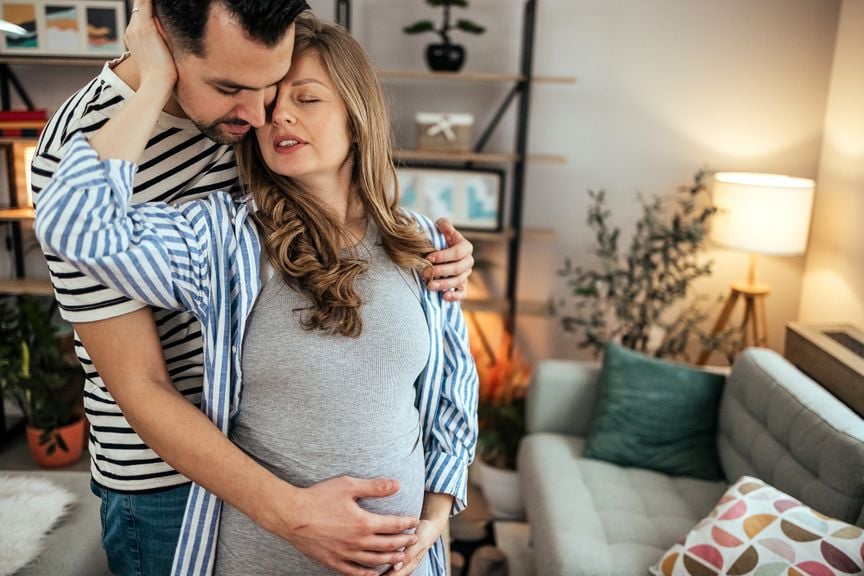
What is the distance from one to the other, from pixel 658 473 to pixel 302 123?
6.15 ft

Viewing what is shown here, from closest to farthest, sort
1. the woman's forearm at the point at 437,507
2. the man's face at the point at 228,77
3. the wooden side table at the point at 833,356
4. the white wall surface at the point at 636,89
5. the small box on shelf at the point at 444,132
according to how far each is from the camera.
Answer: the man's face at the point at 228,77 → the woman's forearm at the point at 437,507 → the wooden side table at the point at 833,356 → the small box on shelf at the point at 444,132 → the white wall surface at the point at 636,89

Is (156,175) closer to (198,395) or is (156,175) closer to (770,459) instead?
(198,395)

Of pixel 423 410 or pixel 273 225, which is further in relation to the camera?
pixel 423 410

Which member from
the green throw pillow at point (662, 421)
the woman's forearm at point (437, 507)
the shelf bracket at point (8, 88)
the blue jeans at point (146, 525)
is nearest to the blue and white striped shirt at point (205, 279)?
the woman's forearm at point (437, 507)

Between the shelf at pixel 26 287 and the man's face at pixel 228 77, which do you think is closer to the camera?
the man's face at pixel 228 77

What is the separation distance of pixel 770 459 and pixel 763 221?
1.17m

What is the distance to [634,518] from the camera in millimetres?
2182

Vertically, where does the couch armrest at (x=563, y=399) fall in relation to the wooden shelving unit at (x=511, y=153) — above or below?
below

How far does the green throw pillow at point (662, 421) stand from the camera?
8.13 feet

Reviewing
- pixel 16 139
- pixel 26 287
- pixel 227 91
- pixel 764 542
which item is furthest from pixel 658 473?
pixel 16 139

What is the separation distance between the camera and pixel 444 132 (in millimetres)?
3084

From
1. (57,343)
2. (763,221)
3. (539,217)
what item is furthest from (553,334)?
(57,343)

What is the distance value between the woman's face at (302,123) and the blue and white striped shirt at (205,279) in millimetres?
108

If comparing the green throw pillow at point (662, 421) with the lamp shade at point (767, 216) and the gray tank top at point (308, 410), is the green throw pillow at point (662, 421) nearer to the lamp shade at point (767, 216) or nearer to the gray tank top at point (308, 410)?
the lamp shade at point (767, 216)
